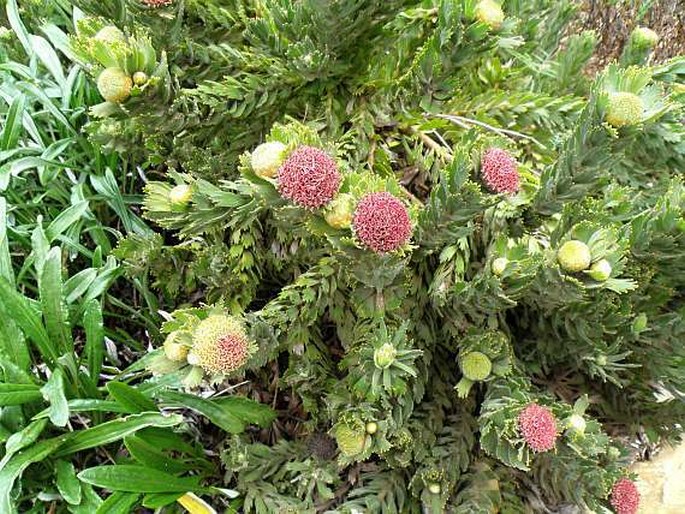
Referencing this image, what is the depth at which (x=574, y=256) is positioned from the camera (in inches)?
41.2

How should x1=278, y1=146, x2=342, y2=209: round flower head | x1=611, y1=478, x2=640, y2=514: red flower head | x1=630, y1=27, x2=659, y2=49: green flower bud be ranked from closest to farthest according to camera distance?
1. x1=278, y1=146, x2=342, y2=209: round flower head
2. x1=611, y1=478, x2=640, y2=514: red flower head
3. x1=630, y1=27, x2=659, y2=49: green flower bud

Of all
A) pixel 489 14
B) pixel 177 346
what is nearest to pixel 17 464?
pixel 177 346

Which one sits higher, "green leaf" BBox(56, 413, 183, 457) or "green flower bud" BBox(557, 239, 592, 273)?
"green flower bud" BBox(557, 239, 592, 273)

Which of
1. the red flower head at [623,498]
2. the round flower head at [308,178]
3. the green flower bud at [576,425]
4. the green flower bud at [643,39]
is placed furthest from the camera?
the green flower bud at [643,39]

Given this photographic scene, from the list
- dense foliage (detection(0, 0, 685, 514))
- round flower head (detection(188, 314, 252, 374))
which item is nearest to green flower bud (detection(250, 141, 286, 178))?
dense foliage (detection(0, 0, 685, 514))

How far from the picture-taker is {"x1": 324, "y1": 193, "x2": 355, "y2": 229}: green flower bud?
0.97 meters

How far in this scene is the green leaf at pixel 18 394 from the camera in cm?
130

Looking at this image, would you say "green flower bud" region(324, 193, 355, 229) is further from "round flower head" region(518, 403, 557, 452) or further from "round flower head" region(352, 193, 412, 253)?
"round flower head" region(518, 403, 557, 452)

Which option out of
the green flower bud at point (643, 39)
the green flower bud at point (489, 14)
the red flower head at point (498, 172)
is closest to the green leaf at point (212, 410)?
the red flower head at point (498, 172)

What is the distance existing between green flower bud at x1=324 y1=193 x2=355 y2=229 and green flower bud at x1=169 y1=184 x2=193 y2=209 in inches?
15.3

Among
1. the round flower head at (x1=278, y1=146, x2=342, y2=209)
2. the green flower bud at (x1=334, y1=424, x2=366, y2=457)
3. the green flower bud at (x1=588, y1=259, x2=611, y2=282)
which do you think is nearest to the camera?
the round flower head at (x1=278, y1=146, x2=342, y2=209)

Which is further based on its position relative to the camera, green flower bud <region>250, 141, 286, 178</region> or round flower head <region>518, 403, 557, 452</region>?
round flower head <region>518, 403, 557, 452</region>

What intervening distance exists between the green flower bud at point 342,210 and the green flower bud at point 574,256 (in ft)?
1.21

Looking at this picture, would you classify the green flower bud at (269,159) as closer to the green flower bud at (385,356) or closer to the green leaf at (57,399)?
the green flower bud at (385,356)
